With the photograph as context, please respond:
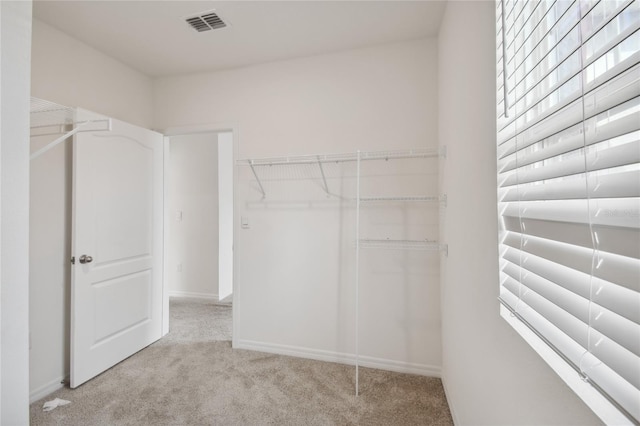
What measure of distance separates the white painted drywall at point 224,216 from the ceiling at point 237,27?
5.43 ft

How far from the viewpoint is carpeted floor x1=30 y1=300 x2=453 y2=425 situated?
73.0 inches

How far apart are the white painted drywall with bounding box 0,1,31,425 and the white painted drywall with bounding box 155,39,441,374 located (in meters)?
1.81

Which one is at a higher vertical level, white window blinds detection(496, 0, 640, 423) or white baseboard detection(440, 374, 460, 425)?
white window blinds detection(496, 0, 640, 423)

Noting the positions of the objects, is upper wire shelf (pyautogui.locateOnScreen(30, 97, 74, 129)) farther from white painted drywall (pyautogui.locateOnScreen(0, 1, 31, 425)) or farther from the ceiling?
white painted drywall (pyautogui.locateOnScreen(0, 1, 31, 425))

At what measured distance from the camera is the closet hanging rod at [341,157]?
2292mm

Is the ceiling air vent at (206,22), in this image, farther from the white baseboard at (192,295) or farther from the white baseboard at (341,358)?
the white baseboard at (192,295)

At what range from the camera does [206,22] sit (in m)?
2.16

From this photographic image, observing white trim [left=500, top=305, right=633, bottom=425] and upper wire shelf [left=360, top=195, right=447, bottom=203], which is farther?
upper wire shelf [left=360, top=195, right=447, bottom=203]

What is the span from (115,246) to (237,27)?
197cm

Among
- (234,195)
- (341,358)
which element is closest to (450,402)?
(341,358)

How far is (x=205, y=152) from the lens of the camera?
167 inches

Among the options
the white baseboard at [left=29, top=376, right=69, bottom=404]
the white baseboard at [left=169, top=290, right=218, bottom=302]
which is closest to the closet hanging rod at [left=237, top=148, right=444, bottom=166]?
the white baseboard at [left=29, top=376, right=69, bottom=404]

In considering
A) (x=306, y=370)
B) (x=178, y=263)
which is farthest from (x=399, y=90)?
(x=178, y=263)

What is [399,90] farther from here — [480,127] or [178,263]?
[178,263]
